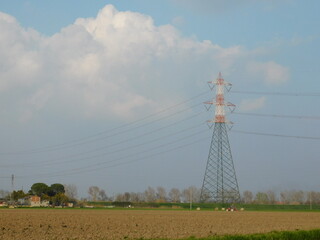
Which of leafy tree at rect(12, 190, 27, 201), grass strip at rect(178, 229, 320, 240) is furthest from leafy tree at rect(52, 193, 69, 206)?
grass strip at rect(178, 229, 320, 240)

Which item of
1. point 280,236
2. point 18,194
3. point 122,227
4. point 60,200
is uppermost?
point 18,194

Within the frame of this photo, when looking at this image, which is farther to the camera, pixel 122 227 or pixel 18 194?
pixel 18 194

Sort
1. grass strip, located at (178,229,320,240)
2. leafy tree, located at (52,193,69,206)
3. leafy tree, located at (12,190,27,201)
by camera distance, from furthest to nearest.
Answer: leafy tree, located at (12,190,27,201) < leafy tree, located at (52,193,69,206) < grass strip, located at (178,229,320,240)

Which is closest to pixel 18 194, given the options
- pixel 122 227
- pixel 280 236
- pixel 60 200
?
pixel 60 200

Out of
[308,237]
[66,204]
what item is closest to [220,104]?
[308,237]

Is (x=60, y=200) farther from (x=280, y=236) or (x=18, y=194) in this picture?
(x=280, y=236)

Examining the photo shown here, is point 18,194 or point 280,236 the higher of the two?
point 18,194

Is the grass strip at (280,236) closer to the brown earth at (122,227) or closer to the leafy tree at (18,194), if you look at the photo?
the brown earth at (122,227)

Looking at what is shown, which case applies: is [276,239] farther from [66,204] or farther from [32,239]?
[66,204]

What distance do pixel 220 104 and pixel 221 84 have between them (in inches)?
Result: 193

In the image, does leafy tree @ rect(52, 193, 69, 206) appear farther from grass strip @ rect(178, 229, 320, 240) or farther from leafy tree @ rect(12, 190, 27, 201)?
grass strip @ rect(178, 229, 320, 240)

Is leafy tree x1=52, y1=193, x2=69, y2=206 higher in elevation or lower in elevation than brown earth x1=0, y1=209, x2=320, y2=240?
higher

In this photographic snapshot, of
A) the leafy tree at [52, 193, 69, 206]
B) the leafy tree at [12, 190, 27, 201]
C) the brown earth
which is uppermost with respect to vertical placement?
the leafy tree at [12, 190, 27, 201]

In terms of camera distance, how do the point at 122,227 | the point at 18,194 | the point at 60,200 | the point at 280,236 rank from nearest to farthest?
the point at 280,236
the point at 122,227
the point at 60,200
the point at 18,194
